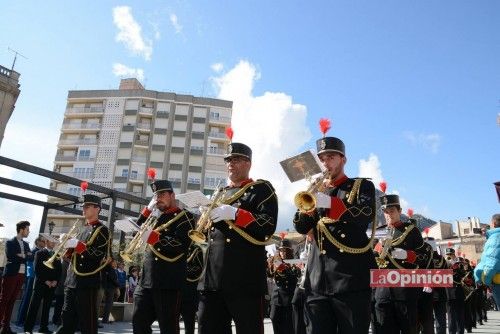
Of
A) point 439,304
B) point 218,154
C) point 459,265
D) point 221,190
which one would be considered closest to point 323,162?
point 221,190

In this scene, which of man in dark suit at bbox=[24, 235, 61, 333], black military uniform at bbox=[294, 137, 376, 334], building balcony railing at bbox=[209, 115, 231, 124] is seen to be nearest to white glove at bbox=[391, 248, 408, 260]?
black military uniform at bbox=[294, 137, 376, 334]

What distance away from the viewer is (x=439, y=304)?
10.8 metres

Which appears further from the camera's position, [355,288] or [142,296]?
[142,296]

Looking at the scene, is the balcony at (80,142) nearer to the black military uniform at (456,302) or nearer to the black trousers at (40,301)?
the black trousers at (40,301)

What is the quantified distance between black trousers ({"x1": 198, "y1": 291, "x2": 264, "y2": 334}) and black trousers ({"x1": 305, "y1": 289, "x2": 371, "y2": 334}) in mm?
541

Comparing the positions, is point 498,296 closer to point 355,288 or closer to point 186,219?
point 355,288

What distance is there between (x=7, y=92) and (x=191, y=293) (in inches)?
1174

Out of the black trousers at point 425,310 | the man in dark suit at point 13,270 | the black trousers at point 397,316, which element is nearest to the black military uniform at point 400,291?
the black trousers at point 397,316

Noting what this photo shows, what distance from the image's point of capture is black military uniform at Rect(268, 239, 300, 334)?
995 centimetres

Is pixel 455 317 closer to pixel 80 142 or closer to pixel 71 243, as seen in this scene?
pixel 71 243

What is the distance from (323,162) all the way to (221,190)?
1224mm

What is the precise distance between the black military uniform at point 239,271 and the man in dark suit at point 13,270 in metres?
7.62

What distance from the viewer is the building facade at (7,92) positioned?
3219cm

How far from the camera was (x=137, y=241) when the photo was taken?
22.3ft
